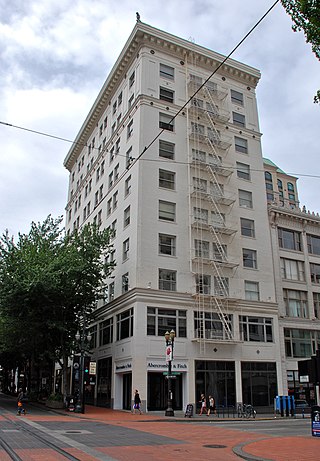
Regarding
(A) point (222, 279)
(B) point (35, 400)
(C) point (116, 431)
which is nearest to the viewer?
(C) point (116, 431)

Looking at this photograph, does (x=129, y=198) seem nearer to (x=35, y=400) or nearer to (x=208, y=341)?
(x=208, y=341)

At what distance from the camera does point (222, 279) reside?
3903 cm

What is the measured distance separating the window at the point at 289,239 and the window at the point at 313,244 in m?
1.37

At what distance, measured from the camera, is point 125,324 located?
36719 mm

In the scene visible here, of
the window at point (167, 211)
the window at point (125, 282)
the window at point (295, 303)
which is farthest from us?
the window at point (295, 303)

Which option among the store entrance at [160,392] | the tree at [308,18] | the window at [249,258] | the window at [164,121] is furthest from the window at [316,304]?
the tree at [308,18]

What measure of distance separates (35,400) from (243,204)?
26716 mm

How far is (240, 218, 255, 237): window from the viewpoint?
42750mm

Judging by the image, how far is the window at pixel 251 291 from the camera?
40.5 metres

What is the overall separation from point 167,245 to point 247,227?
913 cm

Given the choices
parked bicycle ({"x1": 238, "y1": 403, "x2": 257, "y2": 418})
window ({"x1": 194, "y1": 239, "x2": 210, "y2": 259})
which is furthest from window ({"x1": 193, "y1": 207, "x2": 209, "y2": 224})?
parked bicycle ({"x1": 238, "y1": 403, "x2": 257, "y2": 418})

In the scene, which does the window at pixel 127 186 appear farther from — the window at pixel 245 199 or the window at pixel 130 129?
the window at pixel 245 199

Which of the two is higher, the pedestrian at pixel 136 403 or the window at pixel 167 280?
the window at pixel 167 280

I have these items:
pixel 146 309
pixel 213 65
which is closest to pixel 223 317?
pixel 146 309
